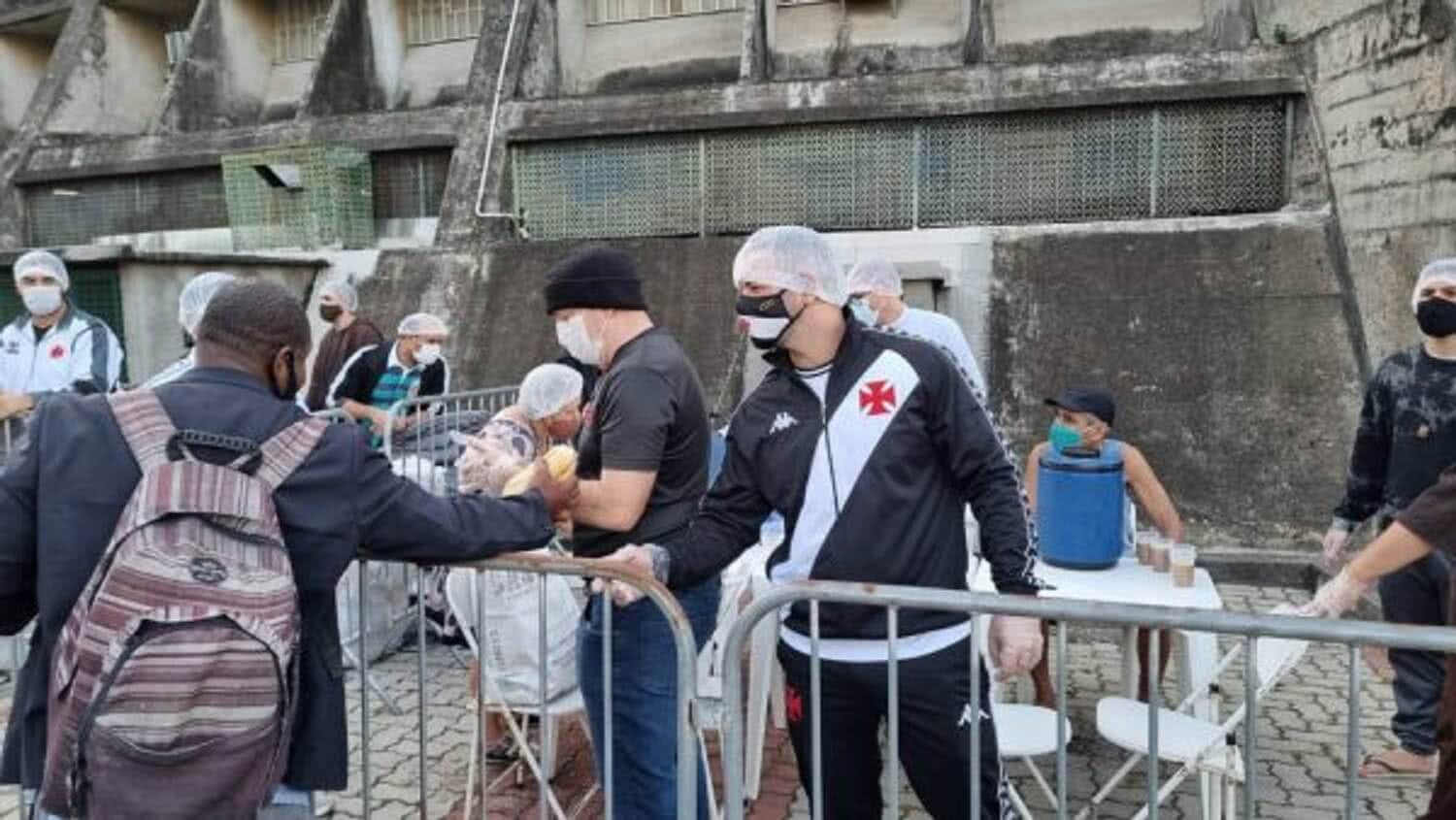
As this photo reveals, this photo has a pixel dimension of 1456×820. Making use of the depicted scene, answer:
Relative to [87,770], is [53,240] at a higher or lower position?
higher

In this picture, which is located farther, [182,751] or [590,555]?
[590,555]

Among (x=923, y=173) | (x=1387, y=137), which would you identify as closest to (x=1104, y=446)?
(x=1387, y=137)

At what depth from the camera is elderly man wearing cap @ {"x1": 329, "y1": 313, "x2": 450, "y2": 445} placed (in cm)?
693

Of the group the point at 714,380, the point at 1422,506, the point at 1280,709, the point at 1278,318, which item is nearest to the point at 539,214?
the point at 714,380

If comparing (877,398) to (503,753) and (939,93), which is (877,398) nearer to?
(503,753)

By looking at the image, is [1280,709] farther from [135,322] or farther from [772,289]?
[135,322]

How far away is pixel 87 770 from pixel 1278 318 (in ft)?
28.1

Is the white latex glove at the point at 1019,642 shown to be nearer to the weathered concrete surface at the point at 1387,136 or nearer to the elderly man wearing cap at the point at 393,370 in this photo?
the elderly man wearing cap at the point at 393,370

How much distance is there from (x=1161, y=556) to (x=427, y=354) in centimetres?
491

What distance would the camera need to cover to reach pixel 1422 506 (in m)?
2.53

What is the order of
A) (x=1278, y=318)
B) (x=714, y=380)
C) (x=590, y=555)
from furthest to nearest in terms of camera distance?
(x=714, y=380), (x=1278, y=318), (x=590, y=555)

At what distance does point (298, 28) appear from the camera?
1850 cm

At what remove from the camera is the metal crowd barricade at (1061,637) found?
193 cm

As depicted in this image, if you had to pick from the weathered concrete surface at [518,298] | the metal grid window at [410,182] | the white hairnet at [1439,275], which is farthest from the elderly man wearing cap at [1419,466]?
the metal grid window at [410,182]
